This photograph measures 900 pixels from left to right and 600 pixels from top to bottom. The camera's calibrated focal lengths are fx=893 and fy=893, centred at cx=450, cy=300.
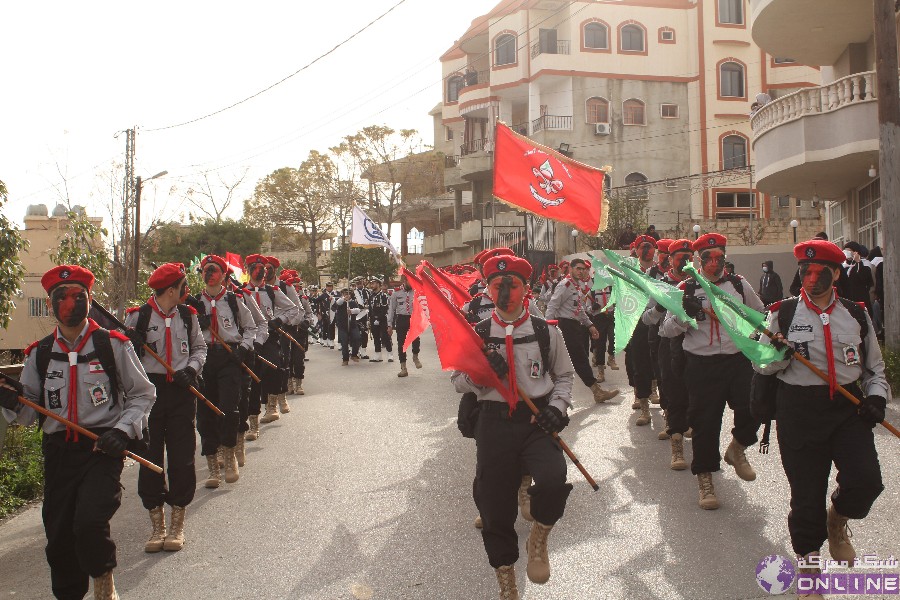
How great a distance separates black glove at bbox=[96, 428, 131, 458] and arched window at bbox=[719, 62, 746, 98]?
4470cm

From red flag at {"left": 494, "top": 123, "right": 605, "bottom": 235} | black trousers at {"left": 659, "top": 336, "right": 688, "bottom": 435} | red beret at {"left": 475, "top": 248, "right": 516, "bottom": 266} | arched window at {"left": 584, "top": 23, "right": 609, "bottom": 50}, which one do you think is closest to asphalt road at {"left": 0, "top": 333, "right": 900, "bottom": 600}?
black trousers at {"left": 659, "top": 336, "right": 688, "bottom": 435}

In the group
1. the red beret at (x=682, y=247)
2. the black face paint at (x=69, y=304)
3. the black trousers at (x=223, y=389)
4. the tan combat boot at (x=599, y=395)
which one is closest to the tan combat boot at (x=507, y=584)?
the black face paint at (x=69, y=304)

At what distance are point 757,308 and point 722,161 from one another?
4021 cm

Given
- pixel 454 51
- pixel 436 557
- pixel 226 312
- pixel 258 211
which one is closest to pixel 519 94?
pixel 454 51

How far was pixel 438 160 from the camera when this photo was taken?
5550cm

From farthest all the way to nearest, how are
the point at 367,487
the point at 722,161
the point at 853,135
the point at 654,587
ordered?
the point at 722,161 < the point at 853,135 < the point at 367,487 < the point at 654,587

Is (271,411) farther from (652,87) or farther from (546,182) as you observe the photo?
(652,87)

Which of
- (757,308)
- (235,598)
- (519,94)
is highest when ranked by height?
(519,94)

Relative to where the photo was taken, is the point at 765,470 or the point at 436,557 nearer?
the point at 436,557

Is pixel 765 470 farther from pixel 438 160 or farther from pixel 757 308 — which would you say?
pixel 438 160

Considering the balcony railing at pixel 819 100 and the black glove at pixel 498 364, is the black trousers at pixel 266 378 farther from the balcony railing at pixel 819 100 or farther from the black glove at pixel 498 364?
the balcony railing at pixel 819 100

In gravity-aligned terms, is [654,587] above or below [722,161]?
below

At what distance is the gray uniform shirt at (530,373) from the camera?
5.36 metres

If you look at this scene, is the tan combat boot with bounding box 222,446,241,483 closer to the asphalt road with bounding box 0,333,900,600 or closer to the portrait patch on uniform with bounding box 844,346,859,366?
the asphalt road with bounding box 0,333,900,600
